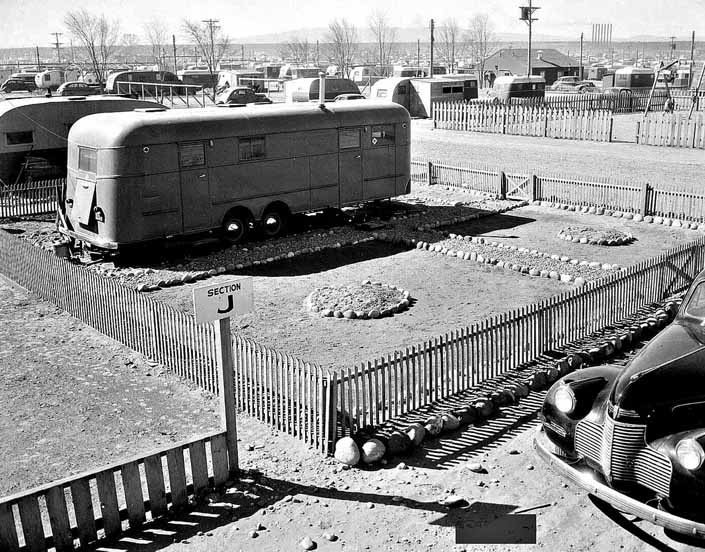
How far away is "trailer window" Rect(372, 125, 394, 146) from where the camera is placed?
21.8 metres

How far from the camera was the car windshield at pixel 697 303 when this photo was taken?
8367mm

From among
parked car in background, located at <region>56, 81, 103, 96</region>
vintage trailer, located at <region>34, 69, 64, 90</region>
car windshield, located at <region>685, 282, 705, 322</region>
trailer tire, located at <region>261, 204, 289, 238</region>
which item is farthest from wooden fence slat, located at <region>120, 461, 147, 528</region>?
vintage trailer, located at <region>34, 69, 64, 90</region>

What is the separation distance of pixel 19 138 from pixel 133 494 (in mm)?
22181

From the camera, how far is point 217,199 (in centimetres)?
1847

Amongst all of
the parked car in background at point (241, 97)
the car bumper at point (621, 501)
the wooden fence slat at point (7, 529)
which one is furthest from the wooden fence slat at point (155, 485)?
the parked car in background at point (241, 97)

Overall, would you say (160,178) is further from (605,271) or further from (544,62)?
(544,62)

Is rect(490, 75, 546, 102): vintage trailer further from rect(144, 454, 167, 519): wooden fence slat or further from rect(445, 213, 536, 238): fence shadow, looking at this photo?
rect(144, 454, 167, 519): wooden fence slat

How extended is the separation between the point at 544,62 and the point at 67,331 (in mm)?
82962

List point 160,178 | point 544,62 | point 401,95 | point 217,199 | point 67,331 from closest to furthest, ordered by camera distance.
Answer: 1. point 67,331
2. point 160,178
3. point 217,199
4. point 401,95
5. point 544,62

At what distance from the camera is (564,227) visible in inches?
818

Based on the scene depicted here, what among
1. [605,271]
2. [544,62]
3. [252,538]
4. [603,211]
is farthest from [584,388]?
[544,62]

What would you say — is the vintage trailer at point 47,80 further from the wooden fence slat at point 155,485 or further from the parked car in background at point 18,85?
the wooden fence slat at point 155,485

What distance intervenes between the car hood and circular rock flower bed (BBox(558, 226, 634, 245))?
11.3 metres

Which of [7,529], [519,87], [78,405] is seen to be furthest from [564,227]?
[519,87]
